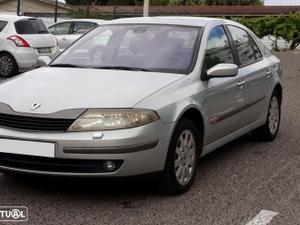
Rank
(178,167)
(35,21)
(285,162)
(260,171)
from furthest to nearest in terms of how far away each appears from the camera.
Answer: (35,21), (285,162), (260,171), (178,167)

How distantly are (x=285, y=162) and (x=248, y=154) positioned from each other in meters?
0.50

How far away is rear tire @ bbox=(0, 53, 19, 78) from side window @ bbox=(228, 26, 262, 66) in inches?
317

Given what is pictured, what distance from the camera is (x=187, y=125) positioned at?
497cm

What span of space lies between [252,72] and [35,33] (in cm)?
892

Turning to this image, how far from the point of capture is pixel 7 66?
13836mm

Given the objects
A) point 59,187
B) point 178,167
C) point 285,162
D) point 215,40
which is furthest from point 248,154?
point 59,187

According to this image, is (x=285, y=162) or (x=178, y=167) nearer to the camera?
(x=178, y=167)

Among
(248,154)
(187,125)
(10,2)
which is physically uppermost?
(187,125)

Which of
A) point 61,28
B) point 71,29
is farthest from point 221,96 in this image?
point 61,28

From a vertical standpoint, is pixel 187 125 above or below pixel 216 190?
above

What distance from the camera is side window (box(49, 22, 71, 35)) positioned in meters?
18.6

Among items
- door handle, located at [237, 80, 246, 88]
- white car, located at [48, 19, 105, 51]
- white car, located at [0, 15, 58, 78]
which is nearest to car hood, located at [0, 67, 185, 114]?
door handle, located at [237, 80, 246, 88]

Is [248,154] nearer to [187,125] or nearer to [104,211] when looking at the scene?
[187,125]

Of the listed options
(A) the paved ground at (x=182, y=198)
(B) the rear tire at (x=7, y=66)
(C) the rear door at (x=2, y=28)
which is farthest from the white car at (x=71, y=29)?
(A) the paved ground at (x=182, y=198)
